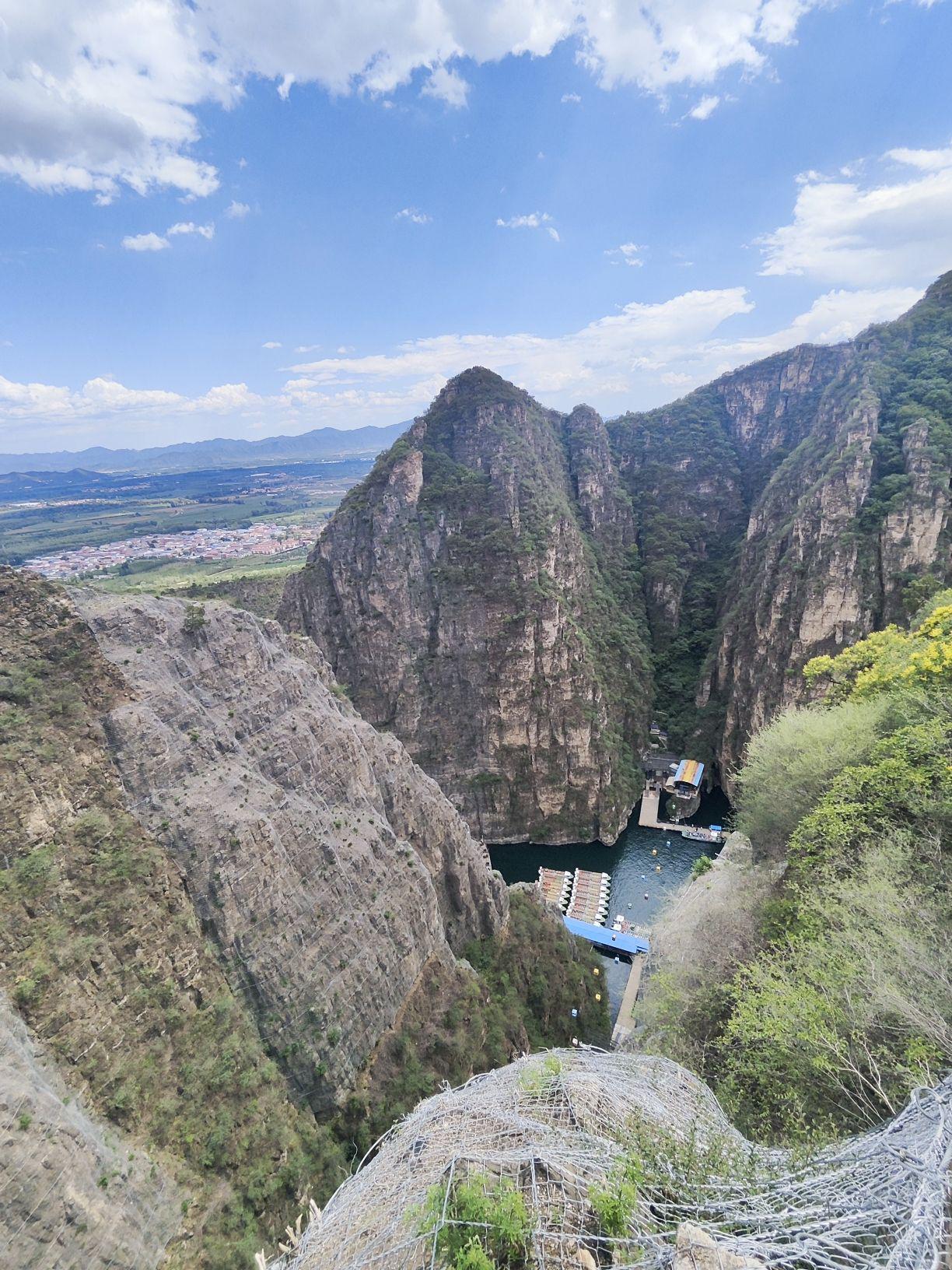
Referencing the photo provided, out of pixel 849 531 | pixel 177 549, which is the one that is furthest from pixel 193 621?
pixel 177 549

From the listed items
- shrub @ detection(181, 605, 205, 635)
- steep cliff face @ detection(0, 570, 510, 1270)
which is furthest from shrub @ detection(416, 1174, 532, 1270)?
shrub @ detection(181, 605, 205, 635)

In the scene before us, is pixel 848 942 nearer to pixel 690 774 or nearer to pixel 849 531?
pixel 690 774

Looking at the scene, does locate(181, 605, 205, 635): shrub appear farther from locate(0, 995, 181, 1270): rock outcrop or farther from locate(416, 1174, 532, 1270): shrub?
locate(416, 1174, 532, 1270): shrub

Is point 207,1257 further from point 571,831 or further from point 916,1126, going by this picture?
point 571,831

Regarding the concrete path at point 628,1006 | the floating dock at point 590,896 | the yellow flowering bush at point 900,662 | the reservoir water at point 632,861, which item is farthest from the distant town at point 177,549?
the yellow flowering bush at point 900,662

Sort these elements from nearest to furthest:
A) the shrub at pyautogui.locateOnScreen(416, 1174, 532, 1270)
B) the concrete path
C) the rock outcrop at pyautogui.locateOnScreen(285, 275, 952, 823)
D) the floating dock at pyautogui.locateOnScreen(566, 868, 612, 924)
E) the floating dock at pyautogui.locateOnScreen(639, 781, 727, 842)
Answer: the shrub at pyautogui.locateOnScreen(416, 1174, 532, 1270) → the concrete path → the floating dock at pyautogui.locateOnScreen(566, 868, 612, 924) → the floating dock at pyautogui.locateOnScreen(639, 781, 727, 842) → the rock outcrop at pyautogui.locateOnScreen(285, 275, 952, 823)

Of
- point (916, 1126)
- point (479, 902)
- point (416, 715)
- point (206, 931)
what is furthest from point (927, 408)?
point (206, 931)
